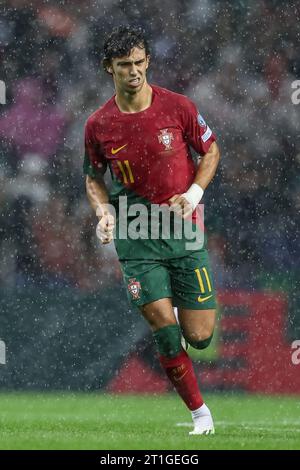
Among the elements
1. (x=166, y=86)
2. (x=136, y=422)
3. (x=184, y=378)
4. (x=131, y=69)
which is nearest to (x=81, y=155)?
(x=166, y=86)

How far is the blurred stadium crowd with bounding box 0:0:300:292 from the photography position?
10.2 meters

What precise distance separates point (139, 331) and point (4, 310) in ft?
3.48

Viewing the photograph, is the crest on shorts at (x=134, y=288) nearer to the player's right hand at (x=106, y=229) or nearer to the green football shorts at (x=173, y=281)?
the green football shorts at (x=173, y=281)

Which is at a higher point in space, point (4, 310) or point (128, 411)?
point (4, 310)

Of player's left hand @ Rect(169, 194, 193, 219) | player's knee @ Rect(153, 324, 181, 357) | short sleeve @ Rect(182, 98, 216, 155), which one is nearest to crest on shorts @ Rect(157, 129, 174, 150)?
short sleeve @ Rect(182, 98, 216, 155)

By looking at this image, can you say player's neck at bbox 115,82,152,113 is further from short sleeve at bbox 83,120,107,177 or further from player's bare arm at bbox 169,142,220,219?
player's bare arm at bbox 169,142,220,219

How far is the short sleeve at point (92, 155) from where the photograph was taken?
6.33m

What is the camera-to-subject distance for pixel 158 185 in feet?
20.4

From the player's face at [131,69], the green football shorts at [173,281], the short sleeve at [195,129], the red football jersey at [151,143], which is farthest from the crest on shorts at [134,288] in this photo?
the player's face at [131,69]

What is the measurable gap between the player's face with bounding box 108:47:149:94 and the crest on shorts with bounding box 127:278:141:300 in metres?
0.94

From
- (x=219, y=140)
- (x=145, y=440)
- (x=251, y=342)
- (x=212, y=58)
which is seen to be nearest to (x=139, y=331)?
(x=251, y=342)

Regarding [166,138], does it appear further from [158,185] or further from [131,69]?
[131,69]

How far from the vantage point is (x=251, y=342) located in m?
9.17

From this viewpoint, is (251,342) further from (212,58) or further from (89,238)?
(212,58)
